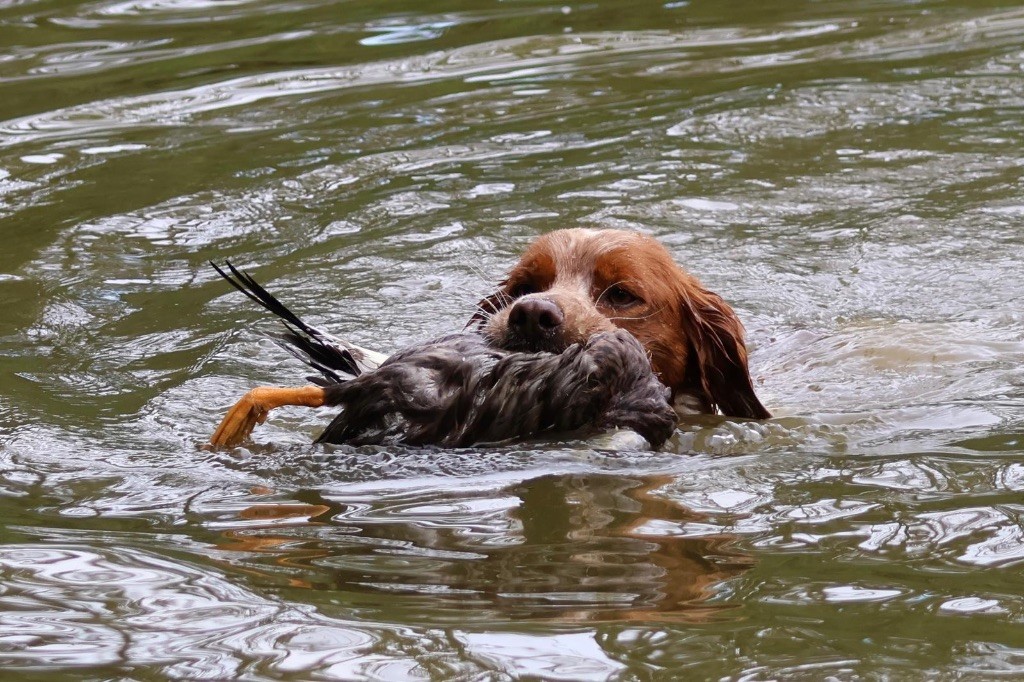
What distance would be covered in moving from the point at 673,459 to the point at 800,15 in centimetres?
808

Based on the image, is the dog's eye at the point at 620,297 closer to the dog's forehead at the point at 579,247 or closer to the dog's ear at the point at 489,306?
the dog's forehead at the point at 579,247

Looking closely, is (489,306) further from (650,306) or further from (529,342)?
(529,342)

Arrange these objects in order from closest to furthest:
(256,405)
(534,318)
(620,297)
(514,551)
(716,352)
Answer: (514,551) → (256,405) → (534,318) → (620,297) → (716,352)

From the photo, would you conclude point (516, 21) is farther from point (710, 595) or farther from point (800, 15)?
point (710, 595)

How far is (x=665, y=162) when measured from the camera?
8359mm

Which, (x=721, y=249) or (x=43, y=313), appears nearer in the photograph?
(x=43, y=313)

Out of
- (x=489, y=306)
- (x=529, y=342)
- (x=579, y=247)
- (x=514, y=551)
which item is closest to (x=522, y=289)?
(x=489, y=306)

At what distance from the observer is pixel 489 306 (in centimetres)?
551

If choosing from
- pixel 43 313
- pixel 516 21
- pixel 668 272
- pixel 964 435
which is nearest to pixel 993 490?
pixel 964 435

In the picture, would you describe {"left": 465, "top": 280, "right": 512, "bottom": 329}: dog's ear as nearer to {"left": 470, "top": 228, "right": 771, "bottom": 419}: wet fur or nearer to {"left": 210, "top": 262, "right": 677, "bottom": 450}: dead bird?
{"left": 470, "top": 228, "right": 771, "bottom": 419}: wet fur

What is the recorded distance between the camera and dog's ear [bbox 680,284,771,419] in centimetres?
539

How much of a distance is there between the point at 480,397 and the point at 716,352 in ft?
4.97

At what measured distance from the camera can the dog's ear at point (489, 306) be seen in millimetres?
5378

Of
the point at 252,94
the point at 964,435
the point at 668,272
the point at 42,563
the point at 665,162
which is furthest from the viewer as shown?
the point at 252,94
